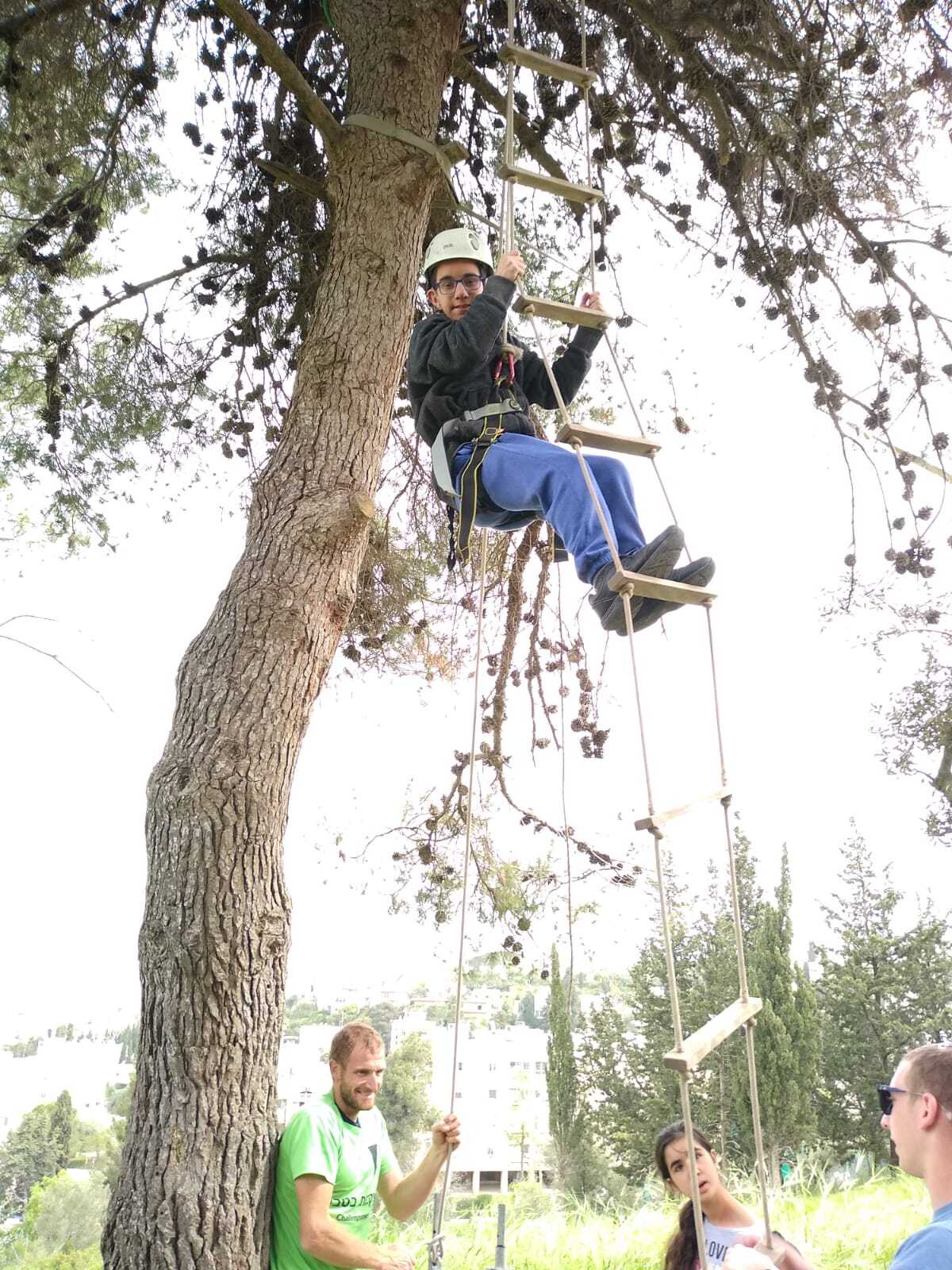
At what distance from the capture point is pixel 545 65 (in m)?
2.83

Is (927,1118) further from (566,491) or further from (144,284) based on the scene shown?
(144,284)

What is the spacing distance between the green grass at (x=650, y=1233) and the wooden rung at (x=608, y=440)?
3.99 m

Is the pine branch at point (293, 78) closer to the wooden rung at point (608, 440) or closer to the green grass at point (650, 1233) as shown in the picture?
the wooden rung at point (608, 440)

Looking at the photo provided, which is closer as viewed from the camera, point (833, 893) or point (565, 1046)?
point (565, 1046)

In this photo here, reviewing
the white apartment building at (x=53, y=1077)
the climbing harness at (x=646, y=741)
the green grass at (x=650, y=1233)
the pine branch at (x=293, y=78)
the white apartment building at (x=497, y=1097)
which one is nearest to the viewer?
the climbing harness at (x=646, y=741)

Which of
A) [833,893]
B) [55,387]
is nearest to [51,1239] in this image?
[55,387]

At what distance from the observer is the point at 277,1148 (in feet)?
7.18

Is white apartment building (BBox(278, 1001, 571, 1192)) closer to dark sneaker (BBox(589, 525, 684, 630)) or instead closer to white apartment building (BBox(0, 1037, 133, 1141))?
white apartment building (BBox(0, 1037, 133, 1141))

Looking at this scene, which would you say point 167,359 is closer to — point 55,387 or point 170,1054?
point 55,387

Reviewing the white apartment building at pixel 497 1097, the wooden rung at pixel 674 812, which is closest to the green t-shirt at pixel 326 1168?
the wooden rung at pixel 674 812

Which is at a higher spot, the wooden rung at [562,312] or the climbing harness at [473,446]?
the wooden rung at [562,312]

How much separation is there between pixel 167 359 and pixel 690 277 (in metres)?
2.21

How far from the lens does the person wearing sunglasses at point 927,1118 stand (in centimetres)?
140

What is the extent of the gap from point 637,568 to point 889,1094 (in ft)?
3.25
